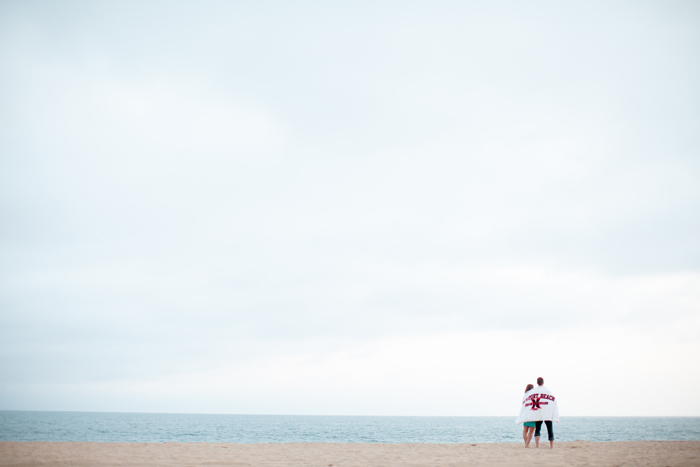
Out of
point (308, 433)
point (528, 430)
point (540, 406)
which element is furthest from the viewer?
point (308, 433)

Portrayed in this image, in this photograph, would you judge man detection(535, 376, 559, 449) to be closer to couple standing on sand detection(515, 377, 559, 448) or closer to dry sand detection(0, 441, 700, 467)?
couple standing on sand detection(515, 377, 559, 448)

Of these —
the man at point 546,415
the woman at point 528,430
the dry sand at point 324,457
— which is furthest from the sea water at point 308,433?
the dry sand at point 324,457

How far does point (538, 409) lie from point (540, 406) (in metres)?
0.13

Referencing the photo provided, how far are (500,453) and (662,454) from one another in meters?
4.64

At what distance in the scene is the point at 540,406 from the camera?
14102 mm

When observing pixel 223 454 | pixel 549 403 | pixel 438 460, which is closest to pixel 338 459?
pixel 438 460

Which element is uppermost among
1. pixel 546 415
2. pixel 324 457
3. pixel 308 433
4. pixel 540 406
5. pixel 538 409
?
pixel 540 406

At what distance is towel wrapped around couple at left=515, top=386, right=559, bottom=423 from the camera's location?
1396 centimetres

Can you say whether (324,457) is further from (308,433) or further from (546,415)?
(308,433)

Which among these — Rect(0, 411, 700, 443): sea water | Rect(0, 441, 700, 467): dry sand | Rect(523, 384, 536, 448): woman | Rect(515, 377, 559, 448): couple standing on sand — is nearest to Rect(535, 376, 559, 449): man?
Rect(515, 377, 559, 448): couple standing on sand

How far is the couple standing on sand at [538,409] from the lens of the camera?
1395 cm

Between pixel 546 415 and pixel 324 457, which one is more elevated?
pixel 546 415

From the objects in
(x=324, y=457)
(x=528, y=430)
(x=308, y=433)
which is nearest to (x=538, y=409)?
(x=528, y=430)

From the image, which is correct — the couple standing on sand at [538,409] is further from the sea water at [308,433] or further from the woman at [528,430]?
the sea water at [308,433]
